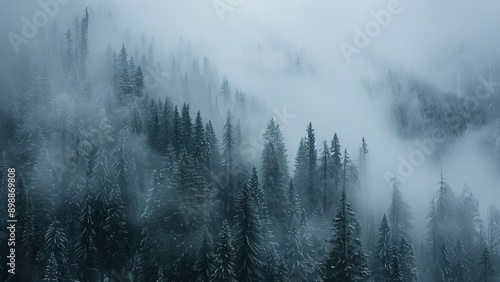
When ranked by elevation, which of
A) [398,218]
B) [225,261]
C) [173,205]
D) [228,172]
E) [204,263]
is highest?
[228,172]

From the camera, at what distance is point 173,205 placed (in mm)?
49219

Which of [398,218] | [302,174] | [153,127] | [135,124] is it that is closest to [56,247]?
[135,124]

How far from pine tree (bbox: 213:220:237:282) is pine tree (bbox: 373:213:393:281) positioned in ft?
92.5

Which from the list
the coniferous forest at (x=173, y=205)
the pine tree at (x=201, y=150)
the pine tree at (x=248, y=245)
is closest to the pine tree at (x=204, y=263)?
the coniferous forest at (x=173, y=205)

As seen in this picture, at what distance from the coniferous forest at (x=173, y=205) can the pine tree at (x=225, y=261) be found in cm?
15

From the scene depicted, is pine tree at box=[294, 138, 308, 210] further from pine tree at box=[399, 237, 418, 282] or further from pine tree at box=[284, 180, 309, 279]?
pine tree at box=[399, 237, 418, 282]

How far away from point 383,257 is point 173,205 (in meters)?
34.4

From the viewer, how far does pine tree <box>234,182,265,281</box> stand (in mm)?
46875

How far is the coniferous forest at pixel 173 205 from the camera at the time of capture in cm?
4809

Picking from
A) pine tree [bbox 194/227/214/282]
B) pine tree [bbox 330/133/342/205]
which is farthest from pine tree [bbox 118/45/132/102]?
pine tree [bbox 194/227/214/282]

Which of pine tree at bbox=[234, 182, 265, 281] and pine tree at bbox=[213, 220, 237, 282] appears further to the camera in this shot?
pine tree at bbox=[234, 182, 265, 281]

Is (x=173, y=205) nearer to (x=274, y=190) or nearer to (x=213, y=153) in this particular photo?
(x=274, y=190)

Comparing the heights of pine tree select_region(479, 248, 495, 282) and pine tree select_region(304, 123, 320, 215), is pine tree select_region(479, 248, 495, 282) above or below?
below

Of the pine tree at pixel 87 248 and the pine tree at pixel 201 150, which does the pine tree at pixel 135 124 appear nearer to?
the pine tree at pixel 201 150
